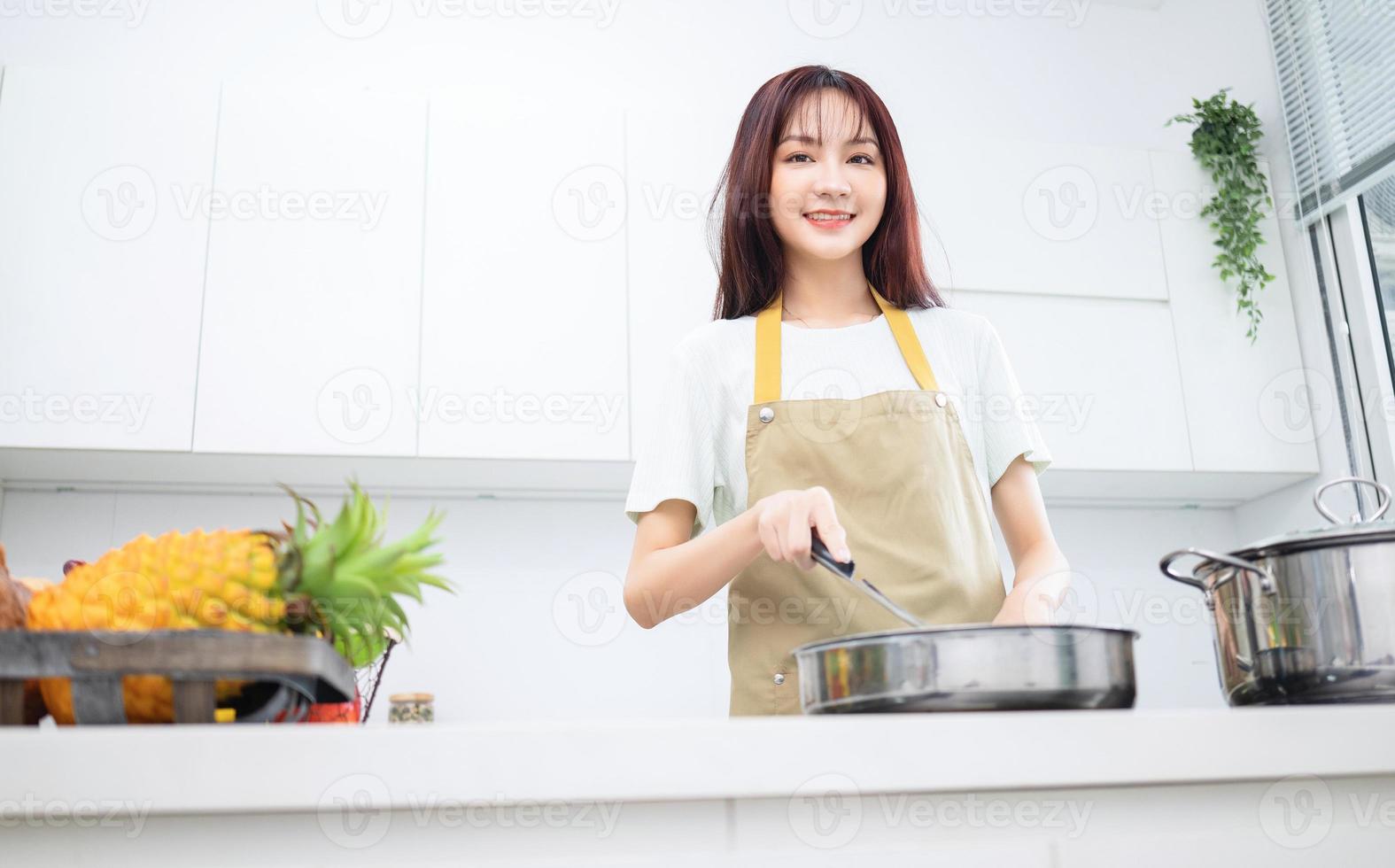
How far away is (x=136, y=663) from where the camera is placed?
0.57m

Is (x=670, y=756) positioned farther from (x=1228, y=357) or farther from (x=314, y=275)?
(x=1228, y=357)

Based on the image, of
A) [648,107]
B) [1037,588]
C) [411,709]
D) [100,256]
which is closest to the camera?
[1037,588]

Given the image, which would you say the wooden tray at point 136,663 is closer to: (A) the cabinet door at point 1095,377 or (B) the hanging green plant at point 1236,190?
(A) the cabinet door at point 1095,377

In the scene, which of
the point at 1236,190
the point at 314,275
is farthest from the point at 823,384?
the point at 1236,190

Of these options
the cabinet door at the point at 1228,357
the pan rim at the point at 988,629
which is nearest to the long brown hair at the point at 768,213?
the pan rim at the point at 988,629

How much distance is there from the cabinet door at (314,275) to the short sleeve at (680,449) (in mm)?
980

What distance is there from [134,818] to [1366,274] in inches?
107

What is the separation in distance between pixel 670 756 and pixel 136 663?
26 centimetres

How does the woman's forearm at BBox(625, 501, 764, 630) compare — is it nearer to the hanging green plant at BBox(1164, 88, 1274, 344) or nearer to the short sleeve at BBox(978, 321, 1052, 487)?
the short sleeve at BBox(978, 321, 1052, 487)

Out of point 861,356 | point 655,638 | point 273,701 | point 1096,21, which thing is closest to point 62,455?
point 655,638

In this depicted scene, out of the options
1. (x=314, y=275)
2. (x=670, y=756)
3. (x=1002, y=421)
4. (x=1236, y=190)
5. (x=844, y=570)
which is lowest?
(x=670, y=756)

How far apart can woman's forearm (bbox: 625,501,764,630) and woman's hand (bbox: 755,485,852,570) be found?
0.10 meters

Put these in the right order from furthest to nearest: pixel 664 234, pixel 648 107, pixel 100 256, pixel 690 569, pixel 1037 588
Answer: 1. pixel 648 107
2. pixel 664 234
3. pixel 100 256
4. pixel 1037 588
5. pixel 690 569

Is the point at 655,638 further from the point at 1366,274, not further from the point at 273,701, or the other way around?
the point at 273,701
